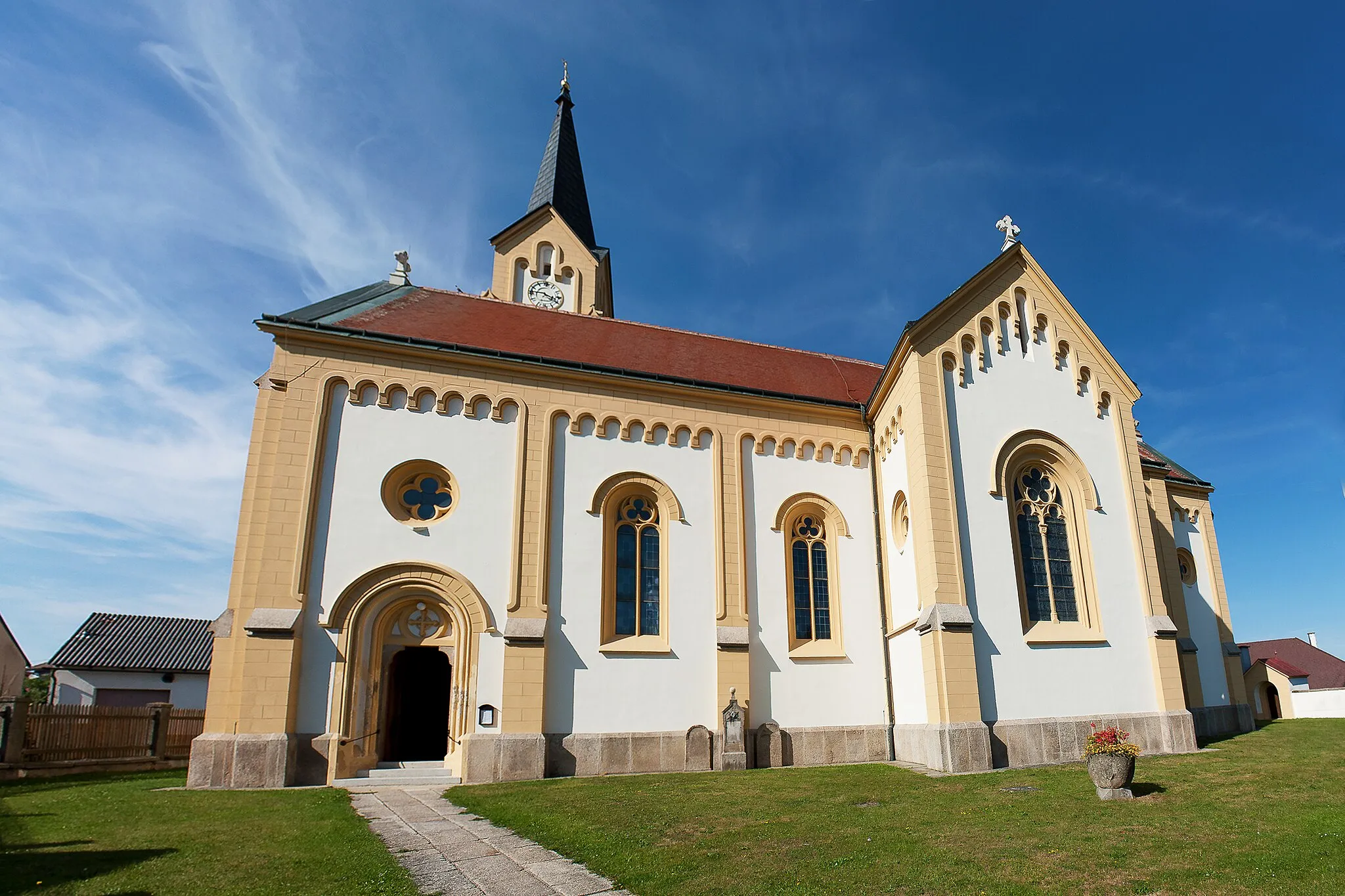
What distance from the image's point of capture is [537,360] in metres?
19.0

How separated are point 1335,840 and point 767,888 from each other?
636cm

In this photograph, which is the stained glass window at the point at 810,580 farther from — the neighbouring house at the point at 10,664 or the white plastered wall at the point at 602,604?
the neighbouring house at the point at 10,664

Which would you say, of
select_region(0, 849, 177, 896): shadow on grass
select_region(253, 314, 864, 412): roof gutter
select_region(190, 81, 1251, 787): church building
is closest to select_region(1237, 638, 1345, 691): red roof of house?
select_region(190, 81, 1251, 787): church building

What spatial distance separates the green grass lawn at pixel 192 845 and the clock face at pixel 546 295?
2111 cm

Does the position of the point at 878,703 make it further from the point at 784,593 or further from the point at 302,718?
the point at 302,718

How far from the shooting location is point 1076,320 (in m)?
20.6

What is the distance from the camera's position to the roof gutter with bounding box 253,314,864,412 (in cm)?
1786

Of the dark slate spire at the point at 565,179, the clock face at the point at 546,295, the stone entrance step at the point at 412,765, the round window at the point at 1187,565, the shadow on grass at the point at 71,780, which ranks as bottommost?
the shadow on grass at the point at 71,780

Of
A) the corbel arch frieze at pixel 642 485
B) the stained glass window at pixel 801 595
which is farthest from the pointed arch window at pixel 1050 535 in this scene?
the corbel arch frieze at pixel 642 485

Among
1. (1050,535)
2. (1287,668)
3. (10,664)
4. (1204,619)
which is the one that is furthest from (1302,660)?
(10,664)

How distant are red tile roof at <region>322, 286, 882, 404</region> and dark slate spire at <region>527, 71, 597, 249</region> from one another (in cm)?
1029

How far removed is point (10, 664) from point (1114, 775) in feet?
92.6

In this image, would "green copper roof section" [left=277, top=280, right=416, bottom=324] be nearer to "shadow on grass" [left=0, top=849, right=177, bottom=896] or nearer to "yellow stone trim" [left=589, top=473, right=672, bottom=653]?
"yellow stone trim" [left=589, top=473, right=672, bottom=653]

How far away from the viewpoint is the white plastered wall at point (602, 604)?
17.2m
